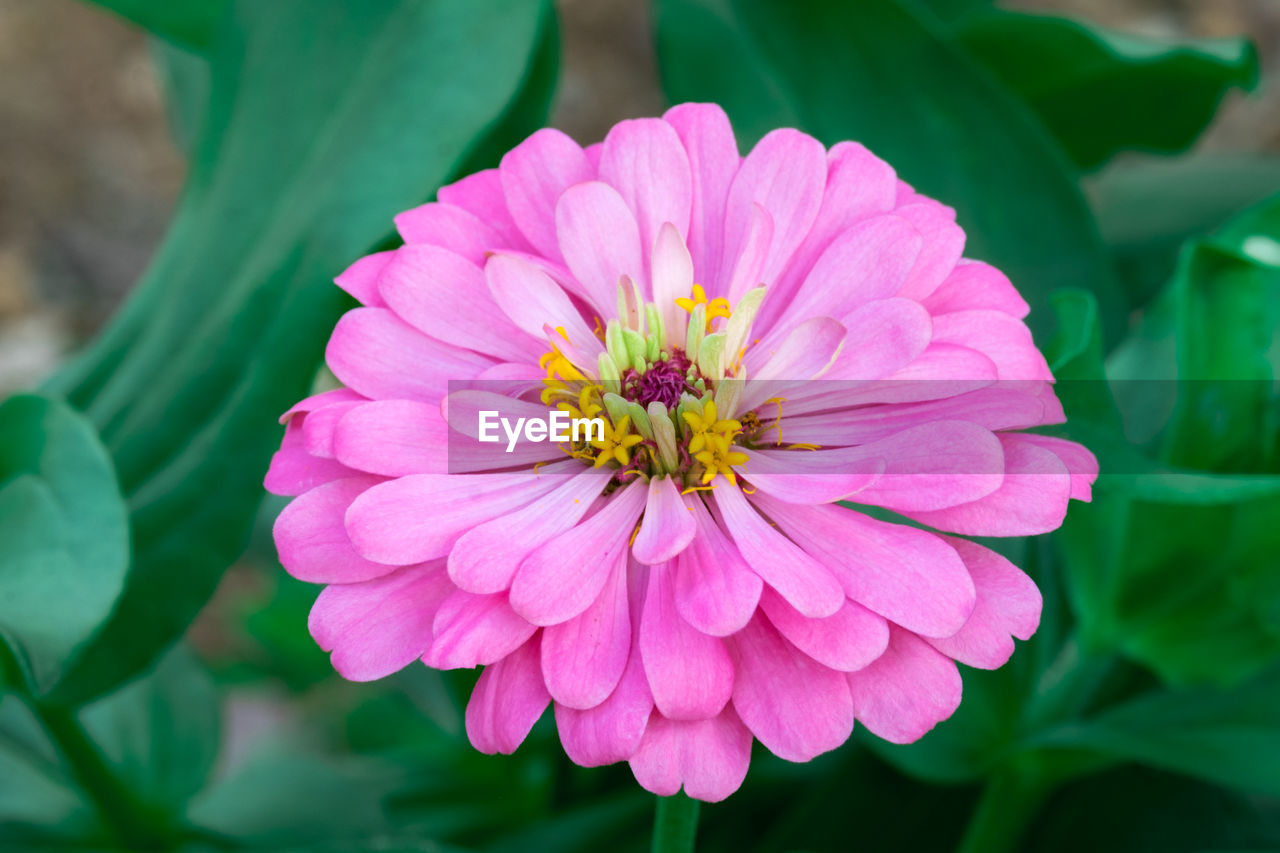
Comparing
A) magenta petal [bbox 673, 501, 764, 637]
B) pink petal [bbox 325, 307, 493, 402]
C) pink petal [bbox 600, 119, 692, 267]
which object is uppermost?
pink petal [bbox 600, 119, 692, 267]

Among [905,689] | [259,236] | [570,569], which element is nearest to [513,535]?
[570,569]

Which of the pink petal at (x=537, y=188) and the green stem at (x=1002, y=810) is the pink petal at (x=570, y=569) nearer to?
the pink petal at (x=537, y=188)

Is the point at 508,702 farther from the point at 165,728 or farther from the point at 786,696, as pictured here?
the point at 165,728

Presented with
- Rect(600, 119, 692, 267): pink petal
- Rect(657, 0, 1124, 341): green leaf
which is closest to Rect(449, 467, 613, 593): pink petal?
Rect(600, 119, 692, 267): pink petal

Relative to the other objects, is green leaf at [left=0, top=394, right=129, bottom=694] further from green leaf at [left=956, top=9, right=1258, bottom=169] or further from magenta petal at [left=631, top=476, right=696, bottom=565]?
green leaf at [left=956, top=9, right=1258, bottom=169]

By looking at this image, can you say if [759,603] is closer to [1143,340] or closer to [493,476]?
[493,476]

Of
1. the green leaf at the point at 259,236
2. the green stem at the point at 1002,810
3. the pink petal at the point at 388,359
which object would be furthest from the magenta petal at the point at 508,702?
the green stem at the point at 1002,810
